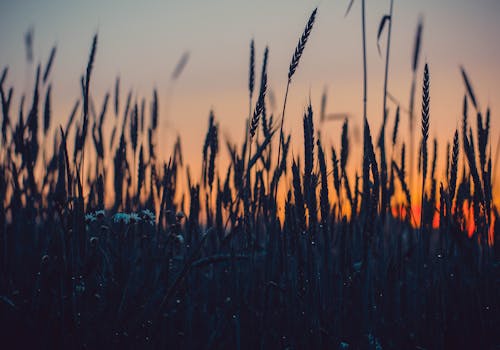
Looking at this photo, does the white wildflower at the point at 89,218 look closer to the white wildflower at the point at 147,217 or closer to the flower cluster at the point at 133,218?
the flower cluster at the point at 133,218

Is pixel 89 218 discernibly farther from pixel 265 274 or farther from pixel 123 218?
pixel 265 274

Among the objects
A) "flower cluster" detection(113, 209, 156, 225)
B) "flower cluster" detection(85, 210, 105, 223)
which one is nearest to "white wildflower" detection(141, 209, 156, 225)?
"flower cluster" detection(113, 209, 156, 225)

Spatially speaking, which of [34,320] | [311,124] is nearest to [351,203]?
[311,124]

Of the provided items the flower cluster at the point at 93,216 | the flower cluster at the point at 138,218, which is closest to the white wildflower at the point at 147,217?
the flower cluster at the point at 138,218

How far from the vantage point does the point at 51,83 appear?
212cm

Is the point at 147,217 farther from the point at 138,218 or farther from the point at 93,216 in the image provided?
the point at 93,216

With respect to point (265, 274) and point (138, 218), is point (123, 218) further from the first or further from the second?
point (265, 274)

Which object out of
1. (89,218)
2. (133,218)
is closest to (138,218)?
(133,218)

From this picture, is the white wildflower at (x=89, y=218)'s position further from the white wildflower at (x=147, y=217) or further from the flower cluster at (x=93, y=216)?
the white wildflower at (x=147, y=217)

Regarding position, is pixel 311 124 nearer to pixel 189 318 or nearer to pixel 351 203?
pixel 189 318

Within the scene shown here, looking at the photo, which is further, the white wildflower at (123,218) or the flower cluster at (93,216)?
the white wildflower at (123,218)

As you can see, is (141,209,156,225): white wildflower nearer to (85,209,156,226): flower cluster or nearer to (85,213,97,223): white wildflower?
(85,209,156,226): flower cluster

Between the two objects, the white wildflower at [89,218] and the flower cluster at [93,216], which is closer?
the flower cluster at [93,216]

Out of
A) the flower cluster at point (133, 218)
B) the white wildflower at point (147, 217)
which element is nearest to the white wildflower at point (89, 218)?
the flower cluster at point (133, 218)
